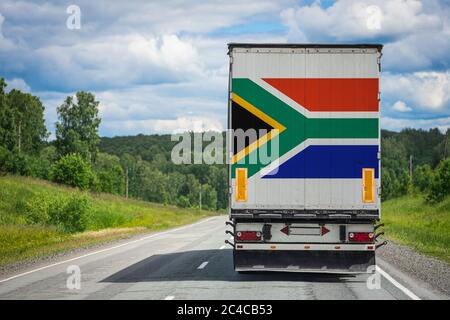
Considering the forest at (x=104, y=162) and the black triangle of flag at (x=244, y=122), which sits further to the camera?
→ the forest at (x=104, y=162)

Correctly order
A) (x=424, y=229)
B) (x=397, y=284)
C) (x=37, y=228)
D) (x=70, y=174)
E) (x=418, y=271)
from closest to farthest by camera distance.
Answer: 1. (x=397, y=284)
2. (x=418, y=271)
3. (x=37, y=228)
4. (x=424, y=229)
5. (x=70, y=174)

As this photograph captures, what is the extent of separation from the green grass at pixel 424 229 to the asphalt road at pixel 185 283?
6.29 metres

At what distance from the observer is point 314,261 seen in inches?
504

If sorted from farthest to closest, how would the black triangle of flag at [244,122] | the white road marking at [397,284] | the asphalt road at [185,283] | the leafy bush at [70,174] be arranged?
the leafy bush at [70,174] < the black triangle of flag at [244,122] < the asphalt road at [185,283] < the white road marking at [397,284]

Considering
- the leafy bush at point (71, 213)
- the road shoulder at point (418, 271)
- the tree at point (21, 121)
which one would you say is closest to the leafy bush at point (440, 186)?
the leafy bush at point (71, 213)

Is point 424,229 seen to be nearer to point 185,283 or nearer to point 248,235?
point 248,235

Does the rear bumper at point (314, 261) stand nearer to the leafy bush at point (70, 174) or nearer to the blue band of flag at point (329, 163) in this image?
the blue band of flag at point (329, 163)

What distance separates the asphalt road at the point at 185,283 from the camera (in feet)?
36.8

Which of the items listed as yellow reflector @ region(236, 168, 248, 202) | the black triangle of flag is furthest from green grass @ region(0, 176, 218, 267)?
the black triangle of flag

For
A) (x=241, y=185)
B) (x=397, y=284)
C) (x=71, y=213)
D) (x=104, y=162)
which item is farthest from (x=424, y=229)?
(x=104, y=162)

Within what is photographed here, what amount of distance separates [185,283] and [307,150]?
3515 millimetres

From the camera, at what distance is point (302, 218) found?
12.8 m

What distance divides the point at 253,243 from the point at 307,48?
3957 millimetres
